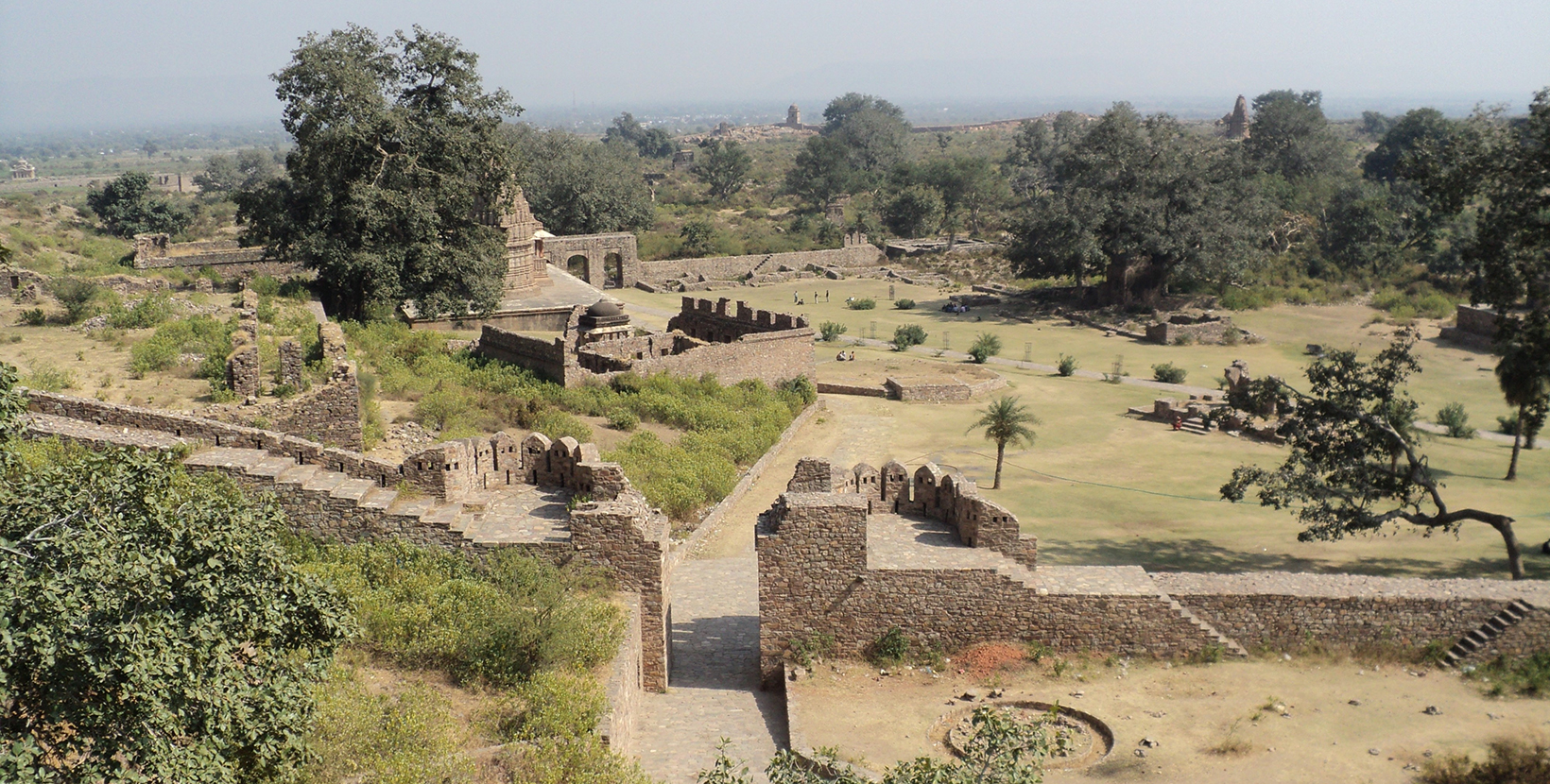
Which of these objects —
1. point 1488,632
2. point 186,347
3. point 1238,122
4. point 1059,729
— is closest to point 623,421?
point 186,347

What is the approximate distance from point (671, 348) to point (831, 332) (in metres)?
13.6

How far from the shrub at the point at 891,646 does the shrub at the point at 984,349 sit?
2581cm

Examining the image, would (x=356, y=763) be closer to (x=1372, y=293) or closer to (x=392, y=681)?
(x=392, y=681)

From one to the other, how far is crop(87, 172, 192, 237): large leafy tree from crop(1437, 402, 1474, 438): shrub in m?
59.1

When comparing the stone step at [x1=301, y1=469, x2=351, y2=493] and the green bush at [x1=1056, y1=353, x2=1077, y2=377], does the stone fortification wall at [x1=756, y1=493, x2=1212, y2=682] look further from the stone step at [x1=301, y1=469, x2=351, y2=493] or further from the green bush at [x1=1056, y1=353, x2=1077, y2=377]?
the green bush at [x1=1056, y1=353, x2=1077, y2=377]

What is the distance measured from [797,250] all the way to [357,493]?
54114 mm

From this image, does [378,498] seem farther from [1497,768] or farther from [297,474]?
[1497,768]

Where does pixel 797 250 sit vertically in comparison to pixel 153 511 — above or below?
below

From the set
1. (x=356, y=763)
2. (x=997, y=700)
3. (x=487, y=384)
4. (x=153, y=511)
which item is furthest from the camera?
(x=487, y=384)

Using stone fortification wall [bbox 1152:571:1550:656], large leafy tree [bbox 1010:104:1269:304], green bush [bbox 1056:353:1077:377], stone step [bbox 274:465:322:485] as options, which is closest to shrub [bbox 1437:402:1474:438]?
green bush [bbox 1056:353:1077:377]

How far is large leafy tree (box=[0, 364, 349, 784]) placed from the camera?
7.31 metres

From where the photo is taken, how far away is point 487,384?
2583cm

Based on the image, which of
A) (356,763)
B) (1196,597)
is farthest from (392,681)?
(1196,597)

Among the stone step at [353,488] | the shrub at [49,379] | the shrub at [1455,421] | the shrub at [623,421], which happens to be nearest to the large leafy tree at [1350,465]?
the shrub at [1455,421]
